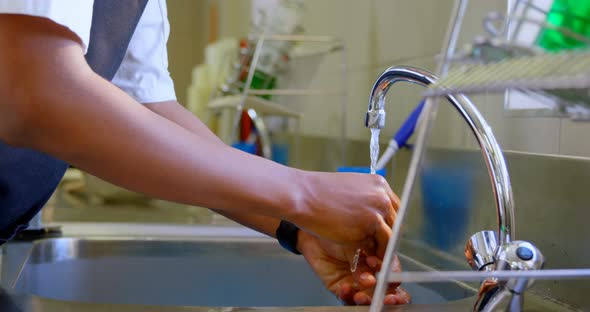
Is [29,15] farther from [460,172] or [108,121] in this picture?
[460,172]

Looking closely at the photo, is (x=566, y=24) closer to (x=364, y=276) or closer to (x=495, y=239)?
(x=495, y=239)

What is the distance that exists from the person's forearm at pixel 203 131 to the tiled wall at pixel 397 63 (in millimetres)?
351

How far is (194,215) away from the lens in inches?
65.6

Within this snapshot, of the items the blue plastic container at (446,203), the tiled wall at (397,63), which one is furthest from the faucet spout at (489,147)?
the blue plastic container at (446,203)

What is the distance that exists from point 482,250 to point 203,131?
0.42 meters

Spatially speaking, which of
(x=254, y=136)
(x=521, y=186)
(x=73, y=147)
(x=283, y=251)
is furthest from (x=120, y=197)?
(x=73, y=147)

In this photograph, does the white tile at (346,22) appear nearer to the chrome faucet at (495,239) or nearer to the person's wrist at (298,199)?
the chrome faucet at (495,239)

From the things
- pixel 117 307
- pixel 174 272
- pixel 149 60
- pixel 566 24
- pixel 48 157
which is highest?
pixel 566 24

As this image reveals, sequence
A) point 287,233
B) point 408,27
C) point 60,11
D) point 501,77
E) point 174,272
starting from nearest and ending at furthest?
point 501,77
point 60,11
point 287,233
point 174,272
point 408,27

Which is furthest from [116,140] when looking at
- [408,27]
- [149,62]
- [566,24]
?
[408,27]

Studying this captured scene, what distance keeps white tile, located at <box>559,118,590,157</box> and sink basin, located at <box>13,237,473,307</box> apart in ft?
1.59

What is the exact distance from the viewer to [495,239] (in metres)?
0.65

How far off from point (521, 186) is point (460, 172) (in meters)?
0.19

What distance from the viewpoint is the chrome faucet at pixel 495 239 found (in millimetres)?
554
